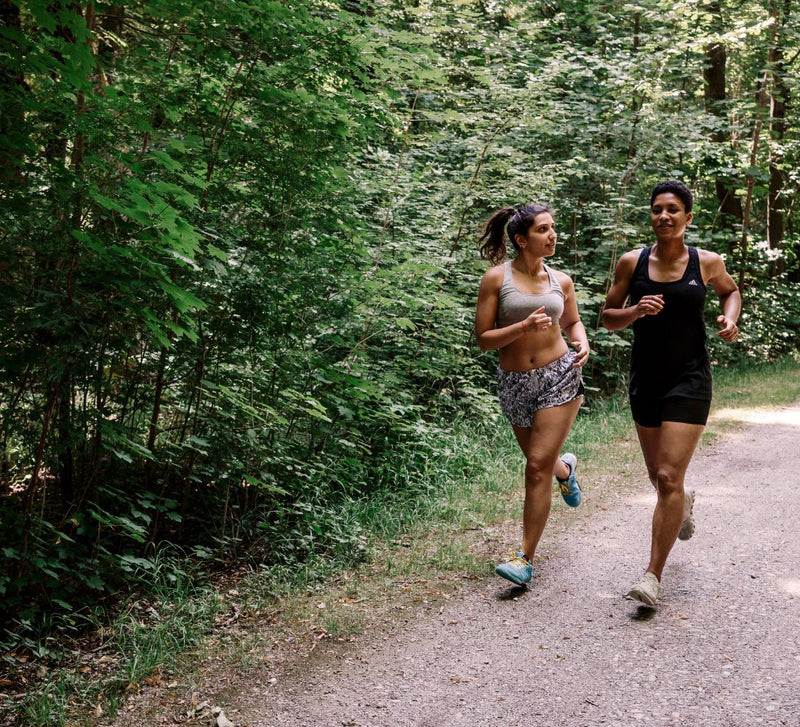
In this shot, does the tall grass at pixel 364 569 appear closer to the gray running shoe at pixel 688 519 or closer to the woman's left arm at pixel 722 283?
the gray running shoe at pixel 688 519

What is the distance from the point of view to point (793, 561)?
499 centimetres

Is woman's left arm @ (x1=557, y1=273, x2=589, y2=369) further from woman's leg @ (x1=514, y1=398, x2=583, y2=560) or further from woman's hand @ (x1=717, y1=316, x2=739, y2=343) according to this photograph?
woman's hand @ (x1=717, y1=316, x2=739, y2=343)

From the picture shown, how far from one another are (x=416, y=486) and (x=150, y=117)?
4.23 metres

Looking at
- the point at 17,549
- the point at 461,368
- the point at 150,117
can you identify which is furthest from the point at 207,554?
the point at 461,368

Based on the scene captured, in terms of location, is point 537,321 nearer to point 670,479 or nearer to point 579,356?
point 579,356

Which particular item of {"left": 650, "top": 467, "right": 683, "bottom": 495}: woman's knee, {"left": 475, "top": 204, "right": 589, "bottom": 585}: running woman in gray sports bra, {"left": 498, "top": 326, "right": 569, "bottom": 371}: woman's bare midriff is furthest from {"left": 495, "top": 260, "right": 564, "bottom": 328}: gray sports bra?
{"left": 650, "top": 467, "right": 683, "bottom": 495}: woman's knee

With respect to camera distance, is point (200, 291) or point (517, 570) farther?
point (200, 291)

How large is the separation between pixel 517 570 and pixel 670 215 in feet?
7.90

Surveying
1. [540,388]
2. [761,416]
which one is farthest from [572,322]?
[761,416]

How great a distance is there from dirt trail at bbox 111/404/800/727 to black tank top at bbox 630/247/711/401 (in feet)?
4.36

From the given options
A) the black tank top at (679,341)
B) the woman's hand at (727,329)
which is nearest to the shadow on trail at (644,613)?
the black tank top at (679,341)

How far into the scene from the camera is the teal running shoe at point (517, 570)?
15.0ft

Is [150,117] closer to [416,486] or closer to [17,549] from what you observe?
[17,549]

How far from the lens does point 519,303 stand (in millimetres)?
4621
